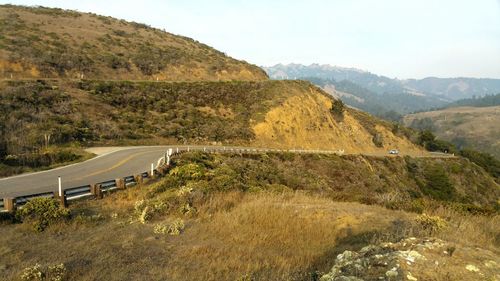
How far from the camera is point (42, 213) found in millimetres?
11938

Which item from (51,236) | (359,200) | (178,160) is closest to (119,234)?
(51,236)

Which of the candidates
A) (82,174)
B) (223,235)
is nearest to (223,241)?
(223,235)

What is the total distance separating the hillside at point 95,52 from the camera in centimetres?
6194

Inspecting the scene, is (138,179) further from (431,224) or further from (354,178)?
(354,178)

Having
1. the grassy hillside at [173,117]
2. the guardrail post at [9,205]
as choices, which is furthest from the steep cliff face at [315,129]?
the guardrail post at [9,205]

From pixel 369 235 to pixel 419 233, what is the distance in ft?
4.35

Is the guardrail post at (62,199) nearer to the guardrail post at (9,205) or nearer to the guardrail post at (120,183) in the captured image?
the guardrail post at (9,205)

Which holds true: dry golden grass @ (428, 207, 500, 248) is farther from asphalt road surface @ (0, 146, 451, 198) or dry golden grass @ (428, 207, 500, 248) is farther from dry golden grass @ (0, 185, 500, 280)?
asphalt road surface @ (0, 146, 451, 198)

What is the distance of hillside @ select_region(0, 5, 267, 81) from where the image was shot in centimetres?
6194

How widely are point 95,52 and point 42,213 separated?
68.5 m

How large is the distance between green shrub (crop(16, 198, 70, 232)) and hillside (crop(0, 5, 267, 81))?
166ft

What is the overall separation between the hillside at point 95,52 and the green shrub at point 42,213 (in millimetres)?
50656

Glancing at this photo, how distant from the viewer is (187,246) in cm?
938

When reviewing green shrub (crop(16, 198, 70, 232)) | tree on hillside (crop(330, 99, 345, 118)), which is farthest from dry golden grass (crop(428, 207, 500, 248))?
tree on hillside (crop(330, 99, 345, 118))
